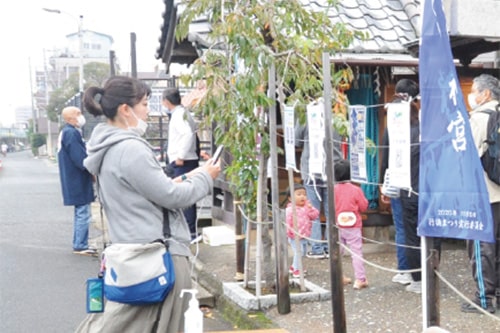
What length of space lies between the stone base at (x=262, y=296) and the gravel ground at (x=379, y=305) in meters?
0.06

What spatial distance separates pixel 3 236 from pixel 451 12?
9241 mm

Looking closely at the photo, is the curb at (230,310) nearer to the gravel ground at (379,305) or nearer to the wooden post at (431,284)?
the gravel ground at (379,305)

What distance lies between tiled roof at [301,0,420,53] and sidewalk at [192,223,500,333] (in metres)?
2.89

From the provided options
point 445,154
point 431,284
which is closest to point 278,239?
point 431,284

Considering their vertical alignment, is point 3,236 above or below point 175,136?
below

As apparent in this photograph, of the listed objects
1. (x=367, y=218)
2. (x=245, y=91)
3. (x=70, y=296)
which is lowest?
(x=70, y=296)

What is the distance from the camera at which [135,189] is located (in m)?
3.46

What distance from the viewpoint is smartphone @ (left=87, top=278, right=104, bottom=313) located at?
3756mm

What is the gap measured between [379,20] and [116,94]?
6.47 m

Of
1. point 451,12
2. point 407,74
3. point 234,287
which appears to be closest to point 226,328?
point 234,287

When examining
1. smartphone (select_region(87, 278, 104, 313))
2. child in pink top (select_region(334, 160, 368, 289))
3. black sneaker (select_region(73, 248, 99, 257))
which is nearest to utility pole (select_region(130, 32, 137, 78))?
black sneaker (select_region(73, 248, 99, 257))

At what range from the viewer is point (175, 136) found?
8727 mm

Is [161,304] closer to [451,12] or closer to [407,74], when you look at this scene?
Result: [451,12]

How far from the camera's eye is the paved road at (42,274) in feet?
20.4
